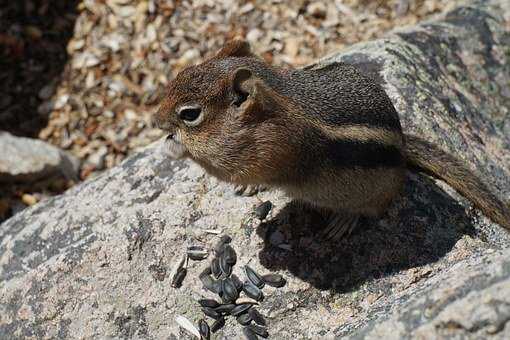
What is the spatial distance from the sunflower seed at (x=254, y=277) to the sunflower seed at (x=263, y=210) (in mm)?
355

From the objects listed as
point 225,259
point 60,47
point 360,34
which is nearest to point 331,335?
point 225,259

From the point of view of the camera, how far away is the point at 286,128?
3.33m

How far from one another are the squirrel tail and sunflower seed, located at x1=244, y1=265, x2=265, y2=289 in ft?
3.79

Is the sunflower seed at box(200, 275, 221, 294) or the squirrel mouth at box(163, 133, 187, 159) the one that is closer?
the squirrel mouth at box(163, 133, 187, 159)

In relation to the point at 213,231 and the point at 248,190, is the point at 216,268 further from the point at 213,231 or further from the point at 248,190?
the point at 248,190

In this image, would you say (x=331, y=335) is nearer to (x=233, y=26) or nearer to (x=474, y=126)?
(x=474, y=126)

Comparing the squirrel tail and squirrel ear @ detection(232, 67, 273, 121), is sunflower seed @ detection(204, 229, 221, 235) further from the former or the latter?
the squirrel tail

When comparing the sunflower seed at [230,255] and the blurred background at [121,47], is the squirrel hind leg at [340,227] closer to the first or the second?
the sunflower seed at [230,255]

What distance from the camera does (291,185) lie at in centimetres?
351

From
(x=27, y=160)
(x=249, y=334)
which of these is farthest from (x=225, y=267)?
(x=27, y=160)

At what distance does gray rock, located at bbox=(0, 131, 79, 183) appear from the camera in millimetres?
5625

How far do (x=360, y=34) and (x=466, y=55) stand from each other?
191cm

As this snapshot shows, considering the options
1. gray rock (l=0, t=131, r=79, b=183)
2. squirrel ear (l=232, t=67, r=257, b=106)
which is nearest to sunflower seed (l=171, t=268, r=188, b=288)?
squirrel ear (l=232, t=67, r=257, b=106)

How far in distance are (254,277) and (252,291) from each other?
3.2 inches
